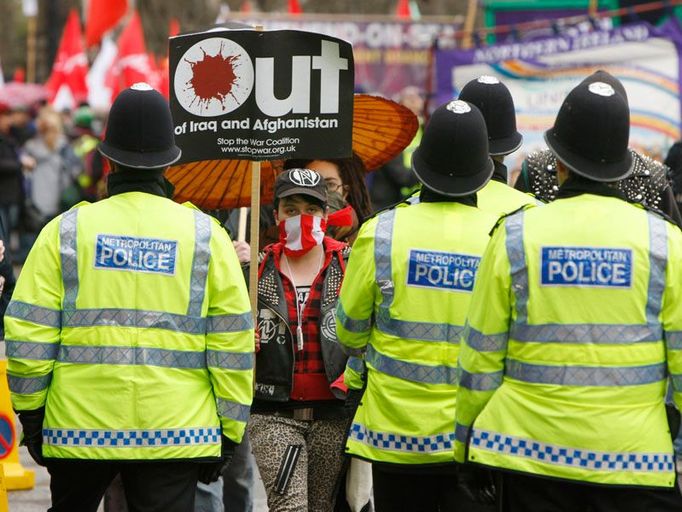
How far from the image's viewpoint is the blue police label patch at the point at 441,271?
18.6 feet

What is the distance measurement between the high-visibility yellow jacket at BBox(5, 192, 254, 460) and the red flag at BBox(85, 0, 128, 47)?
17706mm

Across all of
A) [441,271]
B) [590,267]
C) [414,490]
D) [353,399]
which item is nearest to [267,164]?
[353,399]

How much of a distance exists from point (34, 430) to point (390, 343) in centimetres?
131

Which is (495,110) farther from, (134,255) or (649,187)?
(134,255)

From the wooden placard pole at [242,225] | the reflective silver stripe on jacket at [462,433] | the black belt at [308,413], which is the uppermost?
the reflective silver stripe on jacket at [462,433]

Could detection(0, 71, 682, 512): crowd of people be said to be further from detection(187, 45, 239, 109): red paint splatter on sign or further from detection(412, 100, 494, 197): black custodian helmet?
detection(187, 45, 239, 109): red paint splatter on sign

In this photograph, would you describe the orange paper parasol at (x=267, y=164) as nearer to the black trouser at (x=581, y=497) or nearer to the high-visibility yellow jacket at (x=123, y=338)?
the high-visibility yellow jacket at (x=123, y=338)

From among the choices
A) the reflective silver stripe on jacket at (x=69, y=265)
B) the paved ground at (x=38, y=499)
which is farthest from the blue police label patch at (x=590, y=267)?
the paved ground at (x=38, y=499)

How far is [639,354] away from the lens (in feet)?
15.9

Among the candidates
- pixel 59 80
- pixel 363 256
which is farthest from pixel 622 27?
pixel 59 80

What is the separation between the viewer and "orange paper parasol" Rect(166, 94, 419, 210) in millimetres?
7273

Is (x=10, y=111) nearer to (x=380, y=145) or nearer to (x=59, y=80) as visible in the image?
(x=59, y=80)

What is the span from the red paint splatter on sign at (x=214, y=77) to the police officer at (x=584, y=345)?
208cm

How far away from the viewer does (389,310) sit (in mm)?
5711
